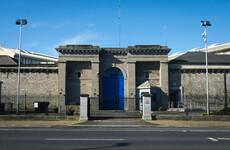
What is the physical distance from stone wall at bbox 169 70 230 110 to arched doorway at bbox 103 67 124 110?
742 centimetres

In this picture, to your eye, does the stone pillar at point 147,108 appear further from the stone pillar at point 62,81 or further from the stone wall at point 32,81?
the stone wall at point 32,81

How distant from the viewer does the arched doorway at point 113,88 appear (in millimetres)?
30344

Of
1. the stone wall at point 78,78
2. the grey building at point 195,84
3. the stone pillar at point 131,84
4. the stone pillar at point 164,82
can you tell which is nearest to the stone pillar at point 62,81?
the stone wall at point 78,78

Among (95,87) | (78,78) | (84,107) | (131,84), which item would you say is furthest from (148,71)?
(84,107)

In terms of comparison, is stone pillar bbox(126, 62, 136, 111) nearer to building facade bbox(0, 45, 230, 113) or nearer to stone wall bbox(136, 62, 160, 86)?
building facade bbox(0, 45, 230, 113)

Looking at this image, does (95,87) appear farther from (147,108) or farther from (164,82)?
(147,108)

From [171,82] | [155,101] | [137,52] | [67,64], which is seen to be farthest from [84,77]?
[171,82]

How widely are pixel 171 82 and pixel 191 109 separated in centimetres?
470

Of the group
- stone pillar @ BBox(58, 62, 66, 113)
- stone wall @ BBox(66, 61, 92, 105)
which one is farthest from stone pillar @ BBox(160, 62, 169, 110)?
stone pillar @ BBox(58, 62, 66, 113)

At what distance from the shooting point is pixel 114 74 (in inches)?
1221

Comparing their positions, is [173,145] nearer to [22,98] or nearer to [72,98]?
[72,98]

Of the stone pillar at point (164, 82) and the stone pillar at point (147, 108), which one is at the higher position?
the stone pillar at point (164, 82)

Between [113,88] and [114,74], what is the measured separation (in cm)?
204

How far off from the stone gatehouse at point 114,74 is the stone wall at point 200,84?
2273 mm
